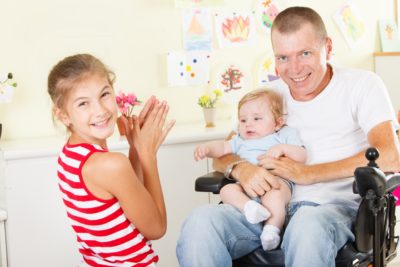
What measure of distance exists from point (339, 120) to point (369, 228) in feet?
1.51

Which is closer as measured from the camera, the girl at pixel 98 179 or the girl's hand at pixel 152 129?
the girl at pixel 98 179

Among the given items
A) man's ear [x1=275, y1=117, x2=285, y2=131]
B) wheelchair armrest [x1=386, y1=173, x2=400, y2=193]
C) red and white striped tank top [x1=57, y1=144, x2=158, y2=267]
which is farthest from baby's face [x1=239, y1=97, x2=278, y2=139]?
red and white striped tank top [x1=57, y1=144, x2=158, y2=267]

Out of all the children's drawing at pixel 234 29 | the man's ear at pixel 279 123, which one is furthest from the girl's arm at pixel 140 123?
the children's drawing at pixel 234 29

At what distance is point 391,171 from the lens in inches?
83.1

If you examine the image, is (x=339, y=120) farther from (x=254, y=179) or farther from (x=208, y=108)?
(x=208, y=108)

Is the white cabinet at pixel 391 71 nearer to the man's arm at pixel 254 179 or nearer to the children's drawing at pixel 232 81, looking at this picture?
the children's drawing at pixel 232 81

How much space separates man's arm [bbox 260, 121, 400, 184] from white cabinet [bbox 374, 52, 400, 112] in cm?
166

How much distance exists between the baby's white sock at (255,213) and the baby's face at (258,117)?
0.31 metres

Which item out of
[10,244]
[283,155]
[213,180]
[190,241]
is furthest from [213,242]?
[10,244]

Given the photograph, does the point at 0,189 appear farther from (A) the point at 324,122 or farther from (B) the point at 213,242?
(A) the point at 324,122

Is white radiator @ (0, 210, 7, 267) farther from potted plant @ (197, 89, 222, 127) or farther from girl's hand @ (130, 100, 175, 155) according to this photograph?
potted plant @ (197, 89, 222, 127)

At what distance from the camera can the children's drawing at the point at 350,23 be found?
11.9ft

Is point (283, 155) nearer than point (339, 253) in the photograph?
No

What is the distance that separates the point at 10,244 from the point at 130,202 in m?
1.05
